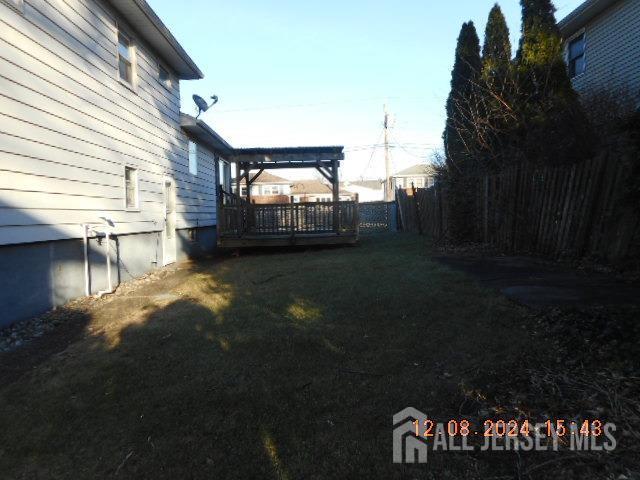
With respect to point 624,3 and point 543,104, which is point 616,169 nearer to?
point 543,104

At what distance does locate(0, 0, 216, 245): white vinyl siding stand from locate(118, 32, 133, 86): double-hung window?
0.16 m

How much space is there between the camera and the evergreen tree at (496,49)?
10.3 meters

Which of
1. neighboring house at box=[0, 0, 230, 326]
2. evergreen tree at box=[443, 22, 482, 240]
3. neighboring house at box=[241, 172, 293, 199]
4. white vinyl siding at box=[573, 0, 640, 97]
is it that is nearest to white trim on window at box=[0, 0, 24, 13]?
neighboring house at box=[0, 0, 230, 326]

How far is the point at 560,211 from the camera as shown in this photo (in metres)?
7.30

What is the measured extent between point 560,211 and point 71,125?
813 centimetres

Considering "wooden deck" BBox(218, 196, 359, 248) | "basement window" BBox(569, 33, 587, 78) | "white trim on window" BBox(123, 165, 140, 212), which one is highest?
"basement window" BBox(569, 33, 587, 78)

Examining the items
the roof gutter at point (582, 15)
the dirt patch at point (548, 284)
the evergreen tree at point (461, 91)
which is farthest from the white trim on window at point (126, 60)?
the roof gutter at point (582, 15)

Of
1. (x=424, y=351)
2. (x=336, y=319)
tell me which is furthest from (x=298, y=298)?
(x=424, y=351)

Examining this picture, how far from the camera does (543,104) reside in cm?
905

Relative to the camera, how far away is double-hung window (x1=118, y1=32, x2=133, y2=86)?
332 inches

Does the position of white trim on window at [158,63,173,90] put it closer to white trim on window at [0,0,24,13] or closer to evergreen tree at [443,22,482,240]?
white trim on window at [0,0,24,13]

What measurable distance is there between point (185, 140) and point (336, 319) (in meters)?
9.15

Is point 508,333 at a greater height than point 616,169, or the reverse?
point 616,169

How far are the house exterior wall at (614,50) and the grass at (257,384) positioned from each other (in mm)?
10438
